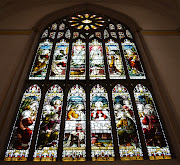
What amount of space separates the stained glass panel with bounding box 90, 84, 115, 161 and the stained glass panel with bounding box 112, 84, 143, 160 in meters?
0.21

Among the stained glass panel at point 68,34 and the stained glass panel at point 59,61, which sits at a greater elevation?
the stained glass panel at point 68,34

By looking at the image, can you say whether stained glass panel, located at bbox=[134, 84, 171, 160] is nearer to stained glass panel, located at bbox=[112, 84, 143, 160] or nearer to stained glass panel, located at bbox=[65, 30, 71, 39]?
stained glass panel, located at bbox=[112, 84, 143, 160]

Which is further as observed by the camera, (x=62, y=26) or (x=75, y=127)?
(x=62, y=26)

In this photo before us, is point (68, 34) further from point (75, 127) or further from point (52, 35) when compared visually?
point (75, 127)

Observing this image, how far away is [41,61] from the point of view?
5902 mm

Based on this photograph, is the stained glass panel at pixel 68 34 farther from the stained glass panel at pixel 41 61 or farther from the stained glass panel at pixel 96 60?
the stained glass panel at pixel 96 60

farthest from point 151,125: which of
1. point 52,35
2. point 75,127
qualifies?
point 52,35

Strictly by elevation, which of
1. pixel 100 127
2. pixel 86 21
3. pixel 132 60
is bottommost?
pixel 100 127

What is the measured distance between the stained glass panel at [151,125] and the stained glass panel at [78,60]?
1.72 m

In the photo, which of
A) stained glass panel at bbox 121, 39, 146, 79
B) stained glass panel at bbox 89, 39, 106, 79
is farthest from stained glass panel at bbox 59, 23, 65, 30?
stained glass panel at bbox 121, 39, 146, 79

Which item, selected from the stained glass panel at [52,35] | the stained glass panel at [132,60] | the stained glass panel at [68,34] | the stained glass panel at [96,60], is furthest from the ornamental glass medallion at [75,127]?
the stained glass panel at [52,35]

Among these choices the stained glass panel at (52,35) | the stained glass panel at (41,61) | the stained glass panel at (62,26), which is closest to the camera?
the stained glass panel at (41,61)

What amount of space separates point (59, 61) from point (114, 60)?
180 centimetres

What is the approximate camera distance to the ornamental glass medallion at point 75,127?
384 centimetres
